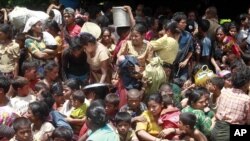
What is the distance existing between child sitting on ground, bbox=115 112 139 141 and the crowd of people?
1 cm

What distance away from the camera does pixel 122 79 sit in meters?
7.85

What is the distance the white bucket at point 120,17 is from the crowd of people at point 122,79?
0.20ft

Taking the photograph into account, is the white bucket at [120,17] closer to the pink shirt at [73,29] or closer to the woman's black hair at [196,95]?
the pink shirt at [73,29]

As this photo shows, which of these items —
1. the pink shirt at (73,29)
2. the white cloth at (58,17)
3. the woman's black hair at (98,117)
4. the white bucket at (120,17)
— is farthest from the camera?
the white cloth at (58,17)

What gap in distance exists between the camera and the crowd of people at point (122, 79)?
643cm

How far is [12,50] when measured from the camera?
8438mm

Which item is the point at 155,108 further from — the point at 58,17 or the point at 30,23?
the point at 58,17

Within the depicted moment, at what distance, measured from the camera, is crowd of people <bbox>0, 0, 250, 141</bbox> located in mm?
6426

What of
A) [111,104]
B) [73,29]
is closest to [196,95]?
[111,104]

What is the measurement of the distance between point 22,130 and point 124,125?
111 centimetres

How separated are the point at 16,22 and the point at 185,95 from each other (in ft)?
11.3

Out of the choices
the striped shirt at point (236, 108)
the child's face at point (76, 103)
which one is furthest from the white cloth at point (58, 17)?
the striped shirt at point (236, 108)

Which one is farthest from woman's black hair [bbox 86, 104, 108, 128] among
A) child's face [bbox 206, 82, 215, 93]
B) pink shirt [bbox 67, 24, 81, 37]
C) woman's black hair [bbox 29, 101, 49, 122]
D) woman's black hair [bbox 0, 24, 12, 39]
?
pink shirt [bbox 67, 24, 81, 37]

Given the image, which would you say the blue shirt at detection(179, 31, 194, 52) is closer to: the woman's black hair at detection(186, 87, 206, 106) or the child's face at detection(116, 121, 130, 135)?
the woman's black hair at detection(186, 87, 206, 106)
